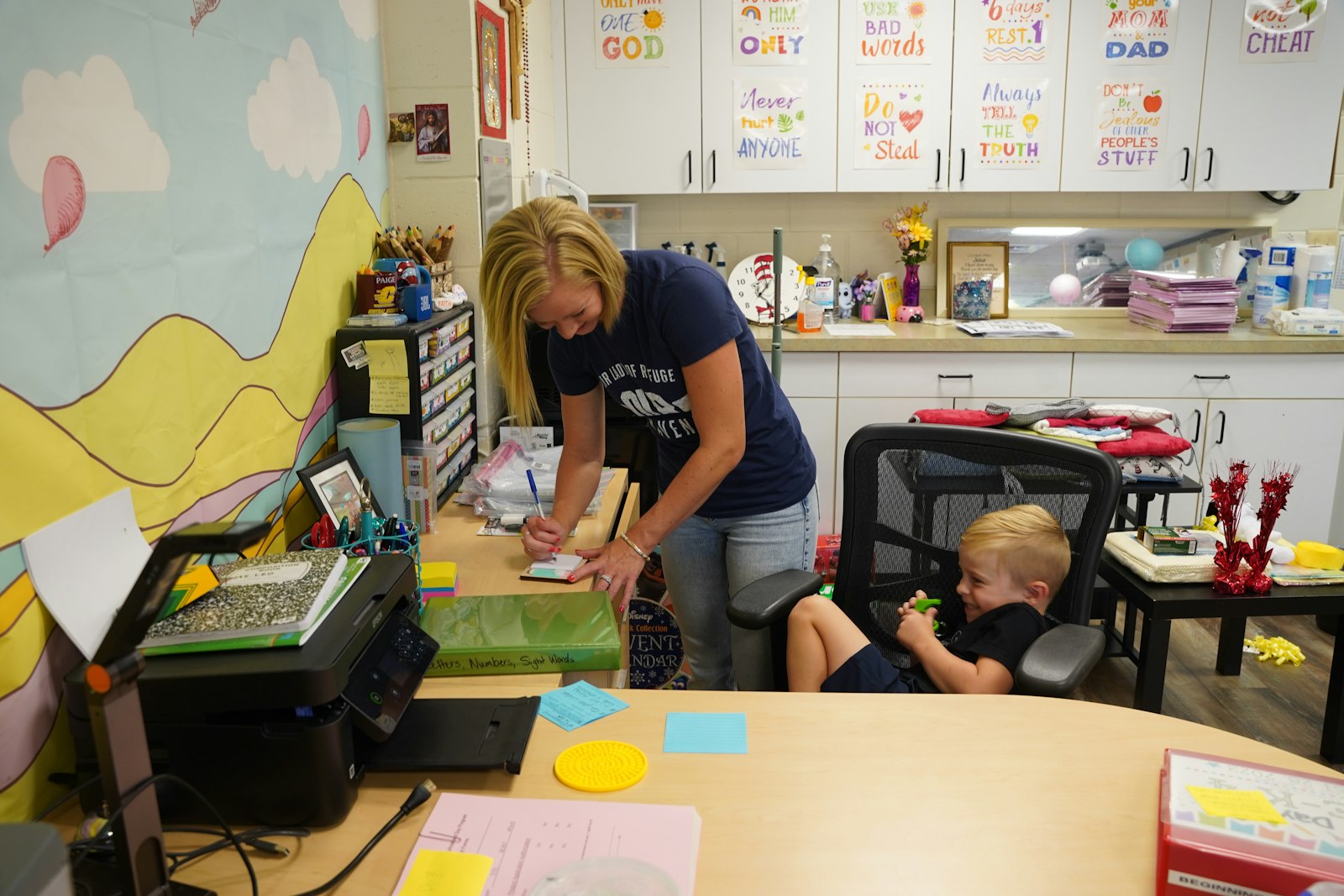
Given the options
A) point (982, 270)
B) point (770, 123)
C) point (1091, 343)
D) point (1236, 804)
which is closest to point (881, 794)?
point (1236, 804)

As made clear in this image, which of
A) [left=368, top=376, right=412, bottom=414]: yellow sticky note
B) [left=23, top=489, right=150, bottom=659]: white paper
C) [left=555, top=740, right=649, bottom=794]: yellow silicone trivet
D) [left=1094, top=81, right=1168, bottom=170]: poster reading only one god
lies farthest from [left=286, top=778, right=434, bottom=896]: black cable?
[left=1094, top=81, right=1168, bottom=170]: poster reading only one god

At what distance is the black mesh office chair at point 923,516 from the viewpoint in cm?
179

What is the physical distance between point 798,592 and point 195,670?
39.8 inches

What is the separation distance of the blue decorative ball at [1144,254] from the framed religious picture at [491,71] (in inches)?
102

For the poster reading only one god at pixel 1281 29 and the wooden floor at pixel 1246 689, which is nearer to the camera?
the wooden floor at pixel 1246 689

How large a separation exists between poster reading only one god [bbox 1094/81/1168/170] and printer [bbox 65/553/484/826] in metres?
3.45

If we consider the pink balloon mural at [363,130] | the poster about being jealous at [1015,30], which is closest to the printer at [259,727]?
the pink balloon mural at [363,130]

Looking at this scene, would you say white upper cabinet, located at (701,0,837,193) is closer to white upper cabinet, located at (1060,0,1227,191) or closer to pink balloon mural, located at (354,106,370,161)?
white upper cabinet, located at (1060,0,1227,191)

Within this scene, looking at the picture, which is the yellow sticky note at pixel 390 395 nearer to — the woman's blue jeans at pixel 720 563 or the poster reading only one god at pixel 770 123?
the woman's blue jeans at pixel 720 563

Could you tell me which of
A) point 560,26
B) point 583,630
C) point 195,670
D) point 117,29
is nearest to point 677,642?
point 583,630

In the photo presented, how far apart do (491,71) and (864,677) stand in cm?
192

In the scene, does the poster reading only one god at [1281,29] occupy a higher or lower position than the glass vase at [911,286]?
higher

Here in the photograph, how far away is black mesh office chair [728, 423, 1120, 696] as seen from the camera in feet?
5.86

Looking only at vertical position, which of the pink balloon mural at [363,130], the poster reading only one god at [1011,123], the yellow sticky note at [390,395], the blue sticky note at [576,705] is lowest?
the blue sticky note at [576,705]
